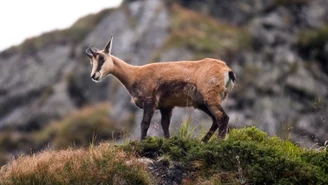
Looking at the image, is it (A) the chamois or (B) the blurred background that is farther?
(B) the blurred background

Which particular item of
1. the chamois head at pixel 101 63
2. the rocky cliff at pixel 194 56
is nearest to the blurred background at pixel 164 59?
the rocky cliff at pixel 194 56

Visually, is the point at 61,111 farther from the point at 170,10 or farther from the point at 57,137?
the point at 170,10

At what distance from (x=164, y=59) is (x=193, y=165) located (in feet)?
104

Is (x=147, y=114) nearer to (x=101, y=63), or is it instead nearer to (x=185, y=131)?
(x=185, y=131)

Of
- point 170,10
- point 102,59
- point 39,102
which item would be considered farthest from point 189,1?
point 102,59

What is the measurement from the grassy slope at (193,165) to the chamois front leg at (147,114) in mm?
1251

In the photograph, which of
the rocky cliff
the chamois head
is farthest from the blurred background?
the chamois head

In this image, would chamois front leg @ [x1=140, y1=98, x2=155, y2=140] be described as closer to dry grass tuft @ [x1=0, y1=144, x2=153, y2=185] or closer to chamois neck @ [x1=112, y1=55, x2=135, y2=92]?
chamois neck @ [x1=112, y1=55, x2=135, y2=92]

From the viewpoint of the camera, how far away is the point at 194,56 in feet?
146

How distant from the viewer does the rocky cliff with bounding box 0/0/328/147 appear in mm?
41812

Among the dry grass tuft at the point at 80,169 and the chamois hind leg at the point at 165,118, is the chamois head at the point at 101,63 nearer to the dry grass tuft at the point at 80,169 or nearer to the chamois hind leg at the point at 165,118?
the chamois hind leg at the point at 165,118

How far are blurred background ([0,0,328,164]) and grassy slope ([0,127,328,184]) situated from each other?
892 inches

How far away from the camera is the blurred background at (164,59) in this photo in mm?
41781

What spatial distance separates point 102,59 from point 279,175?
18.5 ft
